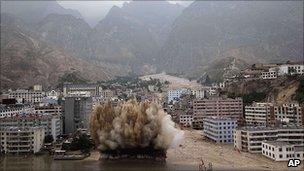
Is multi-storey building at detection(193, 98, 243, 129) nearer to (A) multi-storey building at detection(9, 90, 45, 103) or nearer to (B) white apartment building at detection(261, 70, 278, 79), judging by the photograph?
(B) white apartment building at detection(261, 70, 278, 79)

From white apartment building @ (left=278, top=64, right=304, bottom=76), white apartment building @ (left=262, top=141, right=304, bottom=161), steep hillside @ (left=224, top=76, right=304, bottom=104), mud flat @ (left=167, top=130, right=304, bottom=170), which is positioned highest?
white apartment building @ (left=278, top=64, right=304, bottom=76)

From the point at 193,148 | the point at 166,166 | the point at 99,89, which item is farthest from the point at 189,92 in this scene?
the point at 166,166

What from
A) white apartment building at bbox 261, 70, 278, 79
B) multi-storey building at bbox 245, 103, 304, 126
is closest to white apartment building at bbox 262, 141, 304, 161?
multi-storey building at bbox 245, 103, 304, 126

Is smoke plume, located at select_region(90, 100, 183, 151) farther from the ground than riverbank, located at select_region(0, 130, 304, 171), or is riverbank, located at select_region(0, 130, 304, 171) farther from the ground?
smoke plume, located at select_region(90, 100, 183, 151)

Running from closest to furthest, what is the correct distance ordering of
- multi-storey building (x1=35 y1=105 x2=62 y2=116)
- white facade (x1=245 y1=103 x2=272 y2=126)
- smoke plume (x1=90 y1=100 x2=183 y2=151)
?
smoke plume (x1=90 y1=100 x2=183 y2=151)
white facade (x1=245 y1=103 x2=272 y2=126)
multi-storey building (x1=35 y1=105 x2=62 y2=116)

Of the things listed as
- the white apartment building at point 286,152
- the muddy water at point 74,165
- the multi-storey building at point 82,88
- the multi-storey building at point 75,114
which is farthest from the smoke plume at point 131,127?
the multi-storey building at point 82,88

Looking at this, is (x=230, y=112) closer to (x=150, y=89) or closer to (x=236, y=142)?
(x=236, y=142)
